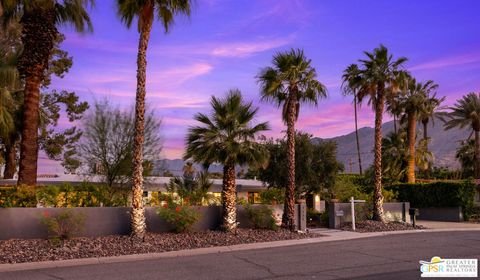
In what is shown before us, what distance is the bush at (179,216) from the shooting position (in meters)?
18.5

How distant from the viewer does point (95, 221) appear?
1741 cm

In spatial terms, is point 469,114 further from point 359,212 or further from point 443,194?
point 359,212

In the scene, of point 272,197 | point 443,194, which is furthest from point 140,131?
point 443,194

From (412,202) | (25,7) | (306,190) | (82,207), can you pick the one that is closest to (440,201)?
(412,202)

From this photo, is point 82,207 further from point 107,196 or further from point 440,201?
point 440,201

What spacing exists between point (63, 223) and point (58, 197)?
1651 millimetres

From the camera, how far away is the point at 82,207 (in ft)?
57.5

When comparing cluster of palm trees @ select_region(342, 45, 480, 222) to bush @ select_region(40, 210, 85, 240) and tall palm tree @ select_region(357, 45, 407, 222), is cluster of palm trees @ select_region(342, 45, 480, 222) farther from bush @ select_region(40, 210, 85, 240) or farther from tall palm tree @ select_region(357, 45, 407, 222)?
bush @ select_region(40, 210, 85, 240)

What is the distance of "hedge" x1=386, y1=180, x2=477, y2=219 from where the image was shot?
33406 mm

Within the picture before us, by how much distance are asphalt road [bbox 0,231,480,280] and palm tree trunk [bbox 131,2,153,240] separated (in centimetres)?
278

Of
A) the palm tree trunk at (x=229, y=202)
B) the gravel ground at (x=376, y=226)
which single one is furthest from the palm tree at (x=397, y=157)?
the palm tree trunk at (x=229, y=202)

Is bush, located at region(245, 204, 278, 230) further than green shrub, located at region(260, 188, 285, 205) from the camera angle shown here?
No

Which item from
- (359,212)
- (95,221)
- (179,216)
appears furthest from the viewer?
(359,212)

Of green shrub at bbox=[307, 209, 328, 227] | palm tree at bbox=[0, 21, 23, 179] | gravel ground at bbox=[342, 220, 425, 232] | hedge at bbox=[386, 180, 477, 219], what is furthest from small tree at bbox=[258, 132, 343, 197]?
palm tree at bbox=[0, 21, 23, 179]
